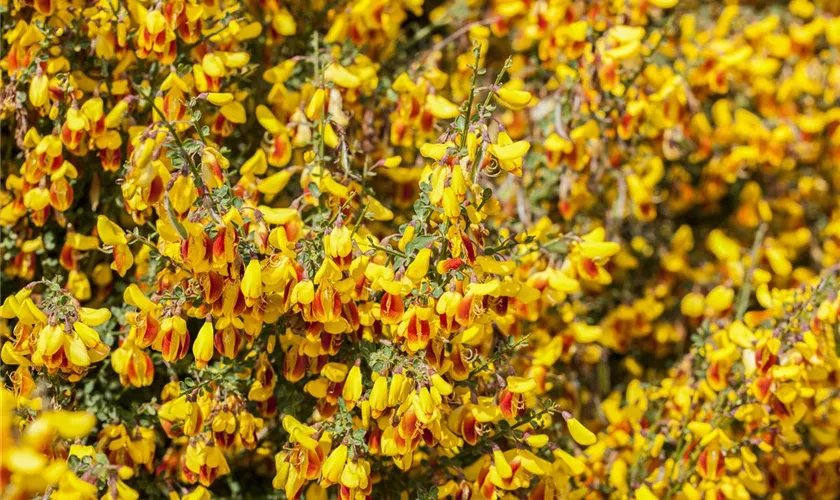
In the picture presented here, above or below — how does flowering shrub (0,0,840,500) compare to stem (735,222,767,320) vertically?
above

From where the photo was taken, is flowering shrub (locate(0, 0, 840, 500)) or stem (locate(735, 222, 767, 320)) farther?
stem (locate(735, 222, 767, 320))

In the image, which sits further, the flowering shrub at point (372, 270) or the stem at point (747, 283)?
the stem at point (747, 283)

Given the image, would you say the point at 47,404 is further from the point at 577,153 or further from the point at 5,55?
the point at 577,153

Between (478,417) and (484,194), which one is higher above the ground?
(484,194)

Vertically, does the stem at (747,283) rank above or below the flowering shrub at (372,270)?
below

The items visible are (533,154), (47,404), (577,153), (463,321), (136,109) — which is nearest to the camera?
(463,321)

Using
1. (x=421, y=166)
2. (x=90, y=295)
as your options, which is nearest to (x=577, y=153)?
(x=421, y=166)

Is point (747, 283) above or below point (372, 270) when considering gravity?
below

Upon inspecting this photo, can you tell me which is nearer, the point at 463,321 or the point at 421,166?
the point at 463,321
